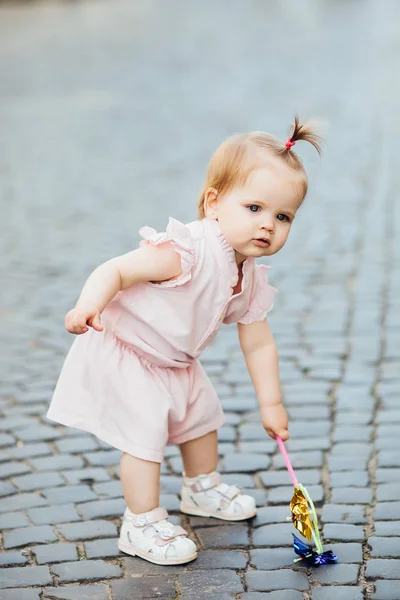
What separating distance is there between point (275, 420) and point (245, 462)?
650 mm

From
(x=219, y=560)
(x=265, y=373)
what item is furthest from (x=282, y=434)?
(x=219, y=560)

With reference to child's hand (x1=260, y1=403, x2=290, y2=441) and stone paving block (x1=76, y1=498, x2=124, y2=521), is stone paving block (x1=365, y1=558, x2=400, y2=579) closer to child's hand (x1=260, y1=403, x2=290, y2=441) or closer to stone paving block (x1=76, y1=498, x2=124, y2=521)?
child's hand (x1=260, y1=403, x2=290, y2=441)

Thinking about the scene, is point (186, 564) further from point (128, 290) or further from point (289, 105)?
point (289, 105)

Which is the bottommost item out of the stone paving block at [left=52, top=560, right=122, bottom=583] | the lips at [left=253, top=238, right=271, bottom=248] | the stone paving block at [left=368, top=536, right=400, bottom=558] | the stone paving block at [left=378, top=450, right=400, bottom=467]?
the stone paving block at [left=52, top=560, right=122, bottom=583]

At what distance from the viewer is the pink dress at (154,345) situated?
3227 millimetres

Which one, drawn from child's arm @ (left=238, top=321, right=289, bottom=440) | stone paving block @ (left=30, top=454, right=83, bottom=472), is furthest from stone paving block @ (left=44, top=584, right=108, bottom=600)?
stone paving block @ (left=30, top=454, right=83, bottom=472)

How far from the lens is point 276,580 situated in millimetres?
3086

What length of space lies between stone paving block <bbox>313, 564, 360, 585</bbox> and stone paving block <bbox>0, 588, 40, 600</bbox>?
76 centimetres

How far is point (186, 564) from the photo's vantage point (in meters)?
3.24

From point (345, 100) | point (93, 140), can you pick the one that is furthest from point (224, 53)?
point (93, 140)

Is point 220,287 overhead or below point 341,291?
below

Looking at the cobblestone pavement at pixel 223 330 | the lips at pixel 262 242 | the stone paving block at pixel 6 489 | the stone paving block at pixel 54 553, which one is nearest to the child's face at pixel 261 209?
the lips at pixel 262 242

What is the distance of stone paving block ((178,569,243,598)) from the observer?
3047 mm

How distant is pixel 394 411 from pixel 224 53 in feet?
50.8
